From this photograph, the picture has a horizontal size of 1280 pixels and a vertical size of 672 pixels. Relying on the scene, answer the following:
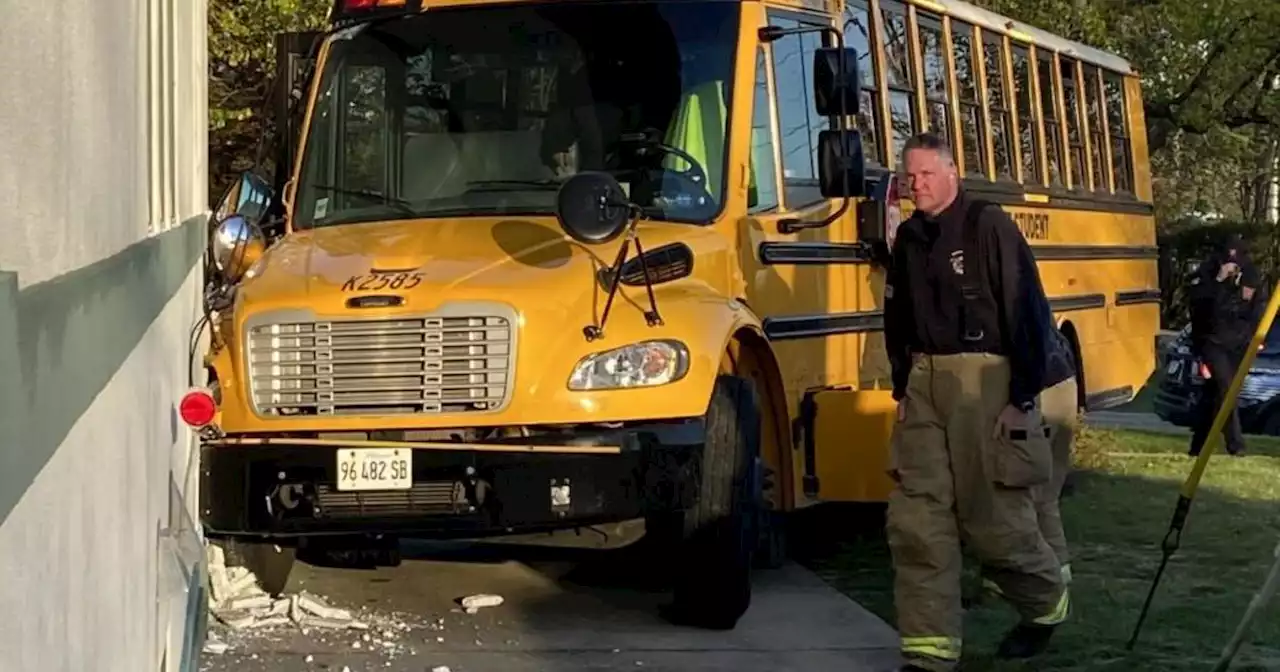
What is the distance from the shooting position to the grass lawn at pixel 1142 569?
23.5 feet

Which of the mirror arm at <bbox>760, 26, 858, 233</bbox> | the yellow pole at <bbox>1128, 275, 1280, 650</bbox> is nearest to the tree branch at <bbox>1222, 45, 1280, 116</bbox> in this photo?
the mirror arm at <bbox>760, 26, 858, 233</bbox>

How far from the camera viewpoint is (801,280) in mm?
8508

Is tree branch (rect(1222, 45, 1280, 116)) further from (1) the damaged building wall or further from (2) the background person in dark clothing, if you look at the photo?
(1) the damaged building wall

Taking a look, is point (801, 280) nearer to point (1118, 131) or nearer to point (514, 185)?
point (514, 185)

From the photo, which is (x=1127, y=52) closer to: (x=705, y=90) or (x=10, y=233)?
(x=705, y=90)

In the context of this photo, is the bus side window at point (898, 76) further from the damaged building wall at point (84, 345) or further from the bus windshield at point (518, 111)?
the damaged building wall at point (84, 345)

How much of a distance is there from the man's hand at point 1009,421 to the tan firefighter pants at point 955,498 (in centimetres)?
2

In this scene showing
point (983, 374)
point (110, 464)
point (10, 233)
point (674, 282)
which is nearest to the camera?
point (10, 233)

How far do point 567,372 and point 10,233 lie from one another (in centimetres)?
508

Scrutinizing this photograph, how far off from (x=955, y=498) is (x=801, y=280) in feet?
6.56

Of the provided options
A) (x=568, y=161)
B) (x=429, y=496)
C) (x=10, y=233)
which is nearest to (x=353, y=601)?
(x=429, y=496)

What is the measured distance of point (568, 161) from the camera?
25.9ft

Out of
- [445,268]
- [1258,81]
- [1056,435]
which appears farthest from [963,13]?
[1258,81]

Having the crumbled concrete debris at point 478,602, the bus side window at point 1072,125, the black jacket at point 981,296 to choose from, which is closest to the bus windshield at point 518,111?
the black jacket at point 981,296
